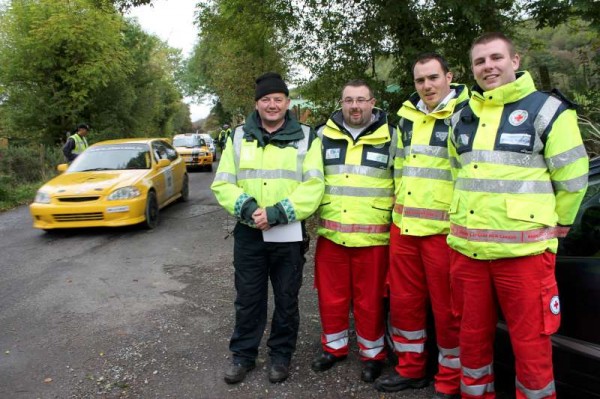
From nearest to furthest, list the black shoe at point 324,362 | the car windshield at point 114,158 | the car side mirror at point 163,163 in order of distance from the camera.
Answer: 1. the black shoe at point 324,362
2. the car windshield at point 114,158
3. the car side mirror at point 163,163

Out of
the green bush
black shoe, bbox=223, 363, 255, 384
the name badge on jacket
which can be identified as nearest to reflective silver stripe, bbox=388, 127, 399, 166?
the name badge on jacket

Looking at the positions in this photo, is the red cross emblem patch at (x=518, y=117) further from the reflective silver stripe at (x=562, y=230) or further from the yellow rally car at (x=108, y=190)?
the yellow rally car at (x=108, y=190)

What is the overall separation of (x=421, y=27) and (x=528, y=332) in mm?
5328

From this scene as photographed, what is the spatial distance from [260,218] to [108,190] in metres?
5.15

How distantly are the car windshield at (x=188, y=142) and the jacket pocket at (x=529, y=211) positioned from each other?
663 inches

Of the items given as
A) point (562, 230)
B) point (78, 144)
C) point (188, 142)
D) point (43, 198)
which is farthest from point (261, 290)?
point (188, 142)

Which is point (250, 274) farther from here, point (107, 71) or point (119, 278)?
point (107, 71)

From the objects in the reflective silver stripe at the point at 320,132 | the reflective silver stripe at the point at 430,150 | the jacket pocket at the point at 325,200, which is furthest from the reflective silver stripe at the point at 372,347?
the reflective silver stripe at the point at 320,132

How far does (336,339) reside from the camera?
3.51m

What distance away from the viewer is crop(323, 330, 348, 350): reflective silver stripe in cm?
351

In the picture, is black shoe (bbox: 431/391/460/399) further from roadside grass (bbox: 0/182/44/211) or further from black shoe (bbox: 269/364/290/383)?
roadside grass (bbox: 0/182/44/211)

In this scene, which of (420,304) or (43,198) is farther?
(43,198)

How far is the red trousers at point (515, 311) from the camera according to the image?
240 cm

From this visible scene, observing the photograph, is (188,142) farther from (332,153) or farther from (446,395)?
(446,395)
